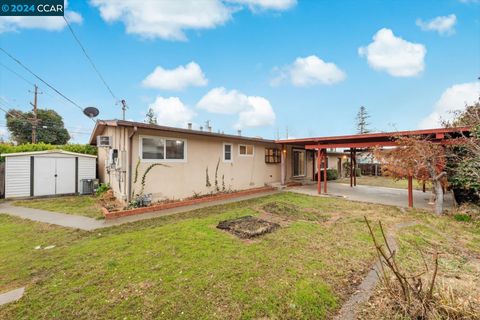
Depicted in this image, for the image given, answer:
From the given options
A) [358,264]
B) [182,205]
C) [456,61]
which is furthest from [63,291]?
[456,61]

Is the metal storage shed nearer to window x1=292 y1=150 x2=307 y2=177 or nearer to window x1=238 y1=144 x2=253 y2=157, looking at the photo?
window x1=238 y1=144 x2=253 y2=157

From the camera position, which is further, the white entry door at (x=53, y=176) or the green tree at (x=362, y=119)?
the green tree at (x=362, y=119)

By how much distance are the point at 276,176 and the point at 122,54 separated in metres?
11.5

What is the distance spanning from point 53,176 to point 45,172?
35 cm

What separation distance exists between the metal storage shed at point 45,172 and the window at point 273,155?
31.5 feet

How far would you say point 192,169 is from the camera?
9.22m

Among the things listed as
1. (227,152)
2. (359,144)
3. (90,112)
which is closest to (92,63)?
(90,112)

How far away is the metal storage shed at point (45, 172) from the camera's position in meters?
9.30

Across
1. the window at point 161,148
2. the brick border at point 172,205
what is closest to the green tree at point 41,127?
the window at point 161,148

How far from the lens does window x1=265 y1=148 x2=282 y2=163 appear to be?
42.8 ft

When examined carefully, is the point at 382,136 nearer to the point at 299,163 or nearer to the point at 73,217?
the point at 299,163

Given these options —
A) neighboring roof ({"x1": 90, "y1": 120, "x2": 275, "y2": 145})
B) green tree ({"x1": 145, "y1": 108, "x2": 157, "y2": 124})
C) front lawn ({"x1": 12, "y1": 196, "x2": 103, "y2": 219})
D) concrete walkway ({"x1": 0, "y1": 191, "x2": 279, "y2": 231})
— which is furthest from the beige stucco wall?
green tree ({"x1": 145, "y1": 108, "x2": 157, "y2": 124})

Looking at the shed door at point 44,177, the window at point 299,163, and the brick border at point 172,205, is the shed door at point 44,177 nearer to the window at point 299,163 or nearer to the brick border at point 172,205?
the brick border at point 172,205

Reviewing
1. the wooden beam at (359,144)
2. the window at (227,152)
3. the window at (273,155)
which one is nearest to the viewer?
the wooden beam at (359,144)
